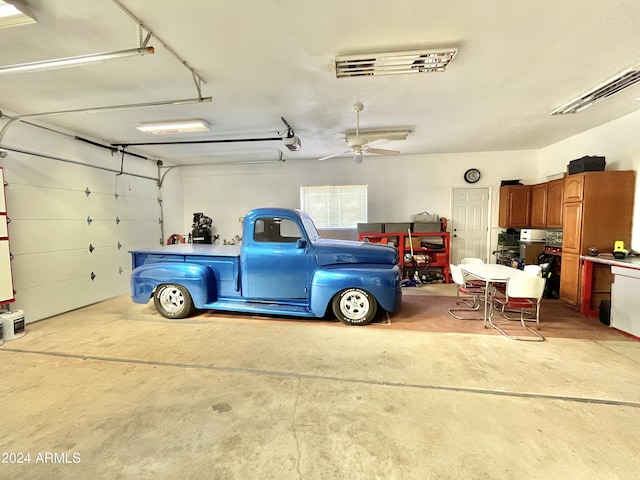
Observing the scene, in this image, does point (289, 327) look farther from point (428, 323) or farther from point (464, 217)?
point (464, 217)

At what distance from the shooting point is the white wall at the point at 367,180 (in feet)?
20.3

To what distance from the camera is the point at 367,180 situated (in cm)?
652

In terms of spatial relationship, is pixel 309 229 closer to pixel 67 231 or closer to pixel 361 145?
pixel 361 145

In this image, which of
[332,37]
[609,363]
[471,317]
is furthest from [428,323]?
[332,37]

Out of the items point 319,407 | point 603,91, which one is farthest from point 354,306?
point 603,91

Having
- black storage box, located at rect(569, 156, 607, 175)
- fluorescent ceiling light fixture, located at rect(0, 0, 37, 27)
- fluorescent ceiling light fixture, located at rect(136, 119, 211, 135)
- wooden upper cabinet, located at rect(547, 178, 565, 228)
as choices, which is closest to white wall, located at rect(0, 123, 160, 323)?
fluorescent ceiling light fixture, located at rect(136, 119, 211, 135)

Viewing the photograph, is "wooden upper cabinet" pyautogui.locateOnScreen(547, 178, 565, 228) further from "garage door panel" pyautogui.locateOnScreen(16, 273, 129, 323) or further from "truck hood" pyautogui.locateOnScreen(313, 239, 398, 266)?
"garage door panel" pyautogui.locateOnScreen(16, 273, 129, 323)

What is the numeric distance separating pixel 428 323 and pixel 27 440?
3.95 meters

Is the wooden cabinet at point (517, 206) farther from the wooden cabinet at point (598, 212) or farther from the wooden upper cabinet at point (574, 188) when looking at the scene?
the wooden cabinet at point (598, 212)

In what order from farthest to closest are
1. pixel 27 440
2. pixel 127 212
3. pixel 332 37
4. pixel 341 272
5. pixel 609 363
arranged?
1. pixel 127 212
2. pixel 341 272
3. pixel 609 363
4. pixel 332 37
5. pixel 27 440

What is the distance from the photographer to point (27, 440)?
5.68 ft

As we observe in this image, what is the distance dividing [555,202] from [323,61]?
16.9 feet

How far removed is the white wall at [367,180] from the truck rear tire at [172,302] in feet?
10.7

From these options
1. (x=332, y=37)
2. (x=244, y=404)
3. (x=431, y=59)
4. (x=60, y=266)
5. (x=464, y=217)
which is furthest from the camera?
(x=464, y=217)
